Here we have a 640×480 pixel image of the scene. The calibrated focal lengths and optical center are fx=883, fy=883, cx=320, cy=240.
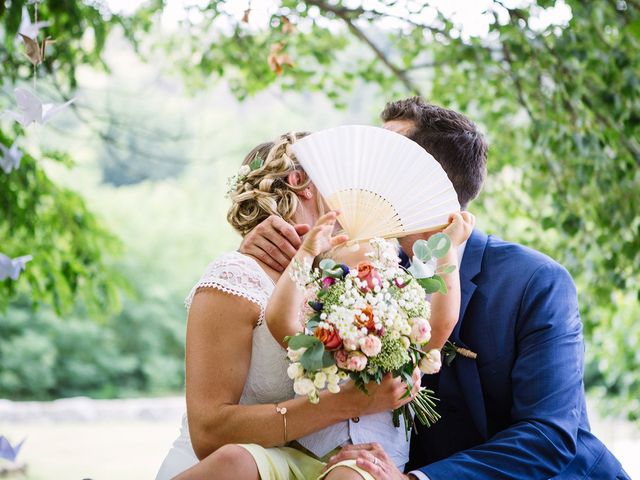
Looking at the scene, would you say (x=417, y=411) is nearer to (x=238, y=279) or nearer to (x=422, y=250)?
(x=422, y=250)

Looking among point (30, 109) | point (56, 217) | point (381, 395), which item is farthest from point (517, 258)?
point (56, 217)

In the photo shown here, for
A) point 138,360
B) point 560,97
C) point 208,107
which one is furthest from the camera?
point 208,107

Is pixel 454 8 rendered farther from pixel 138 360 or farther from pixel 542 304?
pixel 138 360

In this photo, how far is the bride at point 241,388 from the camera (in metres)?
2.36

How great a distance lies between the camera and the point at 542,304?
270 cm

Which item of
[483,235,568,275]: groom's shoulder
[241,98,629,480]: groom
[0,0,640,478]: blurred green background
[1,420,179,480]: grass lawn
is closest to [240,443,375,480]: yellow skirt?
[241,98,629,480]: groom

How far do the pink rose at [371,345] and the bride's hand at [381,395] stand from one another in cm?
25

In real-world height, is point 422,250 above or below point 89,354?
above

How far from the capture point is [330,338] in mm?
2117

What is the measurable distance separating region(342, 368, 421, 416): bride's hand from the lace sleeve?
36cm

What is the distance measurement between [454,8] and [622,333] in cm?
396

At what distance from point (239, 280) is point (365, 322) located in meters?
0.53

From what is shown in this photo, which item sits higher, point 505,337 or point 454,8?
point 454,8

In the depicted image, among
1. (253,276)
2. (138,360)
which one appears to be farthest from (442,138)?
(138,360)
